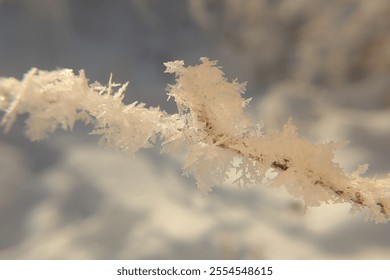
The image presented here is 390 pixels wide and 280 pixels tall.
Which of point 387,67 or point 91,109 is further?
point 387,67

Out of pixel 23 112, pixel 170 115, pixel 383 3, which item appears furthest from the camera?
pixel 383 3

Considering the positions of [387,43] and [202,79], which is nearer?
[202,79]

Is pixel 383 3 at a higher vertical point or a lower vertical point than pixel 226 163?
higher

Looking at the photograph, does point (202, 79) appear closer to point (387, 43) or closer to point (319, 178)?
point (319, 178)

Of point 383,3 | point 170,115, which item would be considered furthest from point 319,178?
point 383,3

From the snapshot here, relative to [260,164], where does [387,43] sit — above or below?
above

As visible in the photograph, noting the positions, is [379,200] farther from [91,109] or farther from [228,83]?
[91,109]

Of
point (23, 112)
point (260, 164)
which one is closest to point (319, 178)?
point (260, 164)
